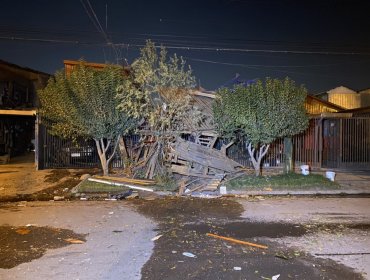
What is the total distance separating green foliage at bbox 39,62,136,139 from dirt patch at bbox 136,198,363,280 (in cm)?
499

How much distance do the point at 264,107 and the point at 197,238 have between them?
730 cm

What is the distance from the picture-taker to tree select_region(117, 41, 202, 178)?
511 inches

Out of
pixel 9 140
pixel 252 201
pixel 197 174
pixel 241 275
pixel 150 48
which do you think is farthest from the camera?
pixel 9 140

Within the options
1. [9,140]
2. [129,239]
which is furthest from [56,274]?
[9,140]

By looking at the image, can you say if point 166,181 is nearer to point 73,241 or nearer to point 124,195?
point 124,195

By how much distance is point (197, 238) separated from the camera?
23.5 feet

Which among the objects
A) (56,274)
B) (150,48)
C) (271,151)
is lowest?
(56,274)

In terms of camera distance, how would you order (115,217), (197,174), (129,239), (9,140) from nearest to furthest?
1. (129,239)
2. (115,217)
3. (197,174)
4. (9,140)

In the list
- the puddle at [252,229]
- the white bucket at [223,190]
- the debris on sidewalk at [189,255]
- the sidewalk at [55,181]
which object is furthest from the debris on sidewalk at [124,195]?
the debris on sidewalk at [189,255]

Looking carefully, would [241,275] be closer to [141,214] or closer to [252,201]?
[141,214]

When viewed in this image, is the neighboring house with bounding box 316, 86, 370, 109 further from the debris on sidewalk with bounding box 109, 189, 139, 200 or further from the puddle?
the puddle

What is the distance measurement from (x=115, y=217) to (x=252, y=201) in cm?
447

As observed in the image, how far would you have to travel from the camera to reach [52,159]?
59.0 ft

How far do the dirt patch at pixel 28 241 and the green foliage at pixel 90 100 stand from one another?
5741 millimetres
